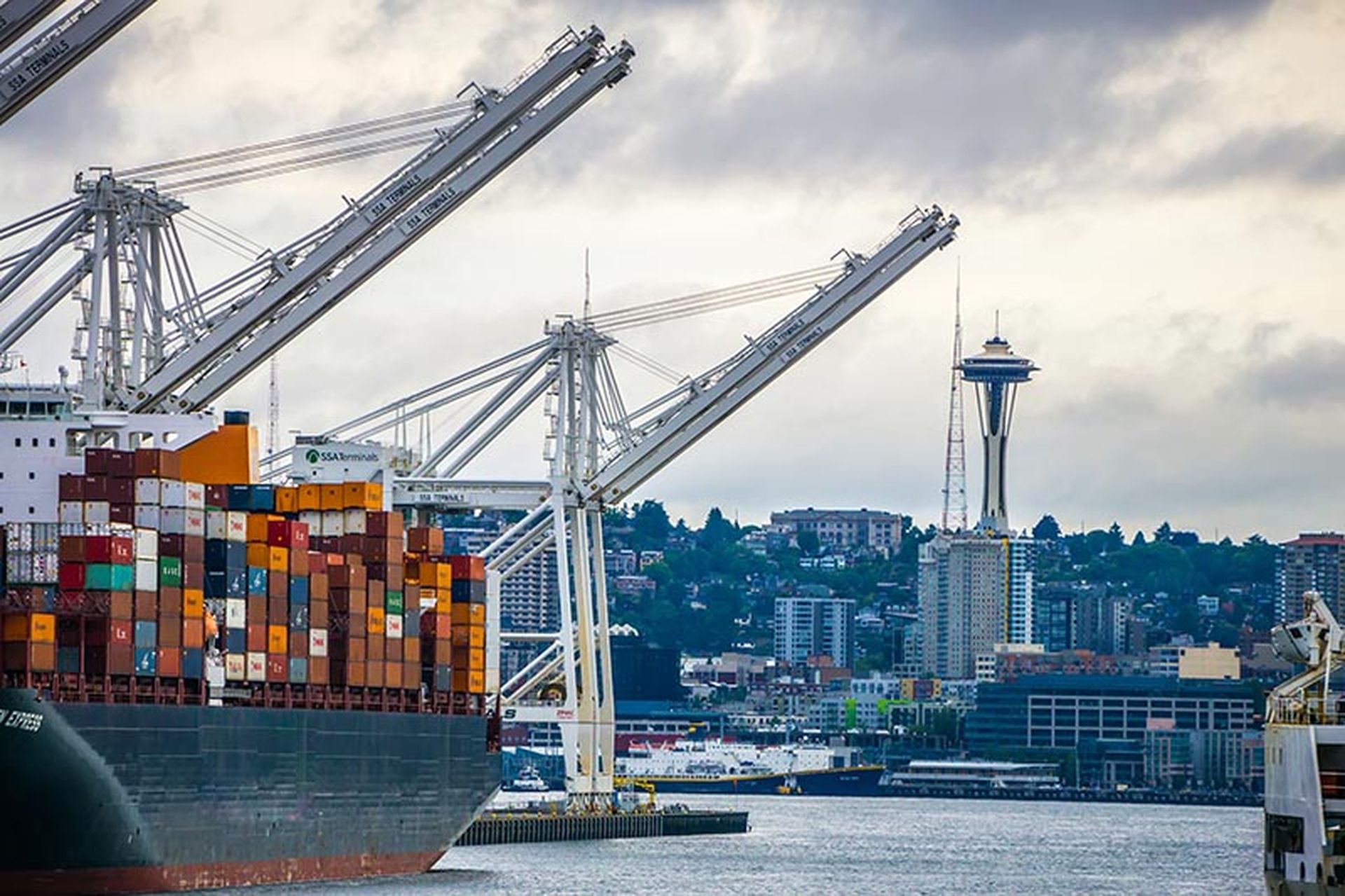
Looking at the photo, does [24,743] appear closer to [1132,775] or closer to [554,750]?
[554,750]

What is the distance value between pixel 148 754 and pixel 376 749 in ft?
29.0

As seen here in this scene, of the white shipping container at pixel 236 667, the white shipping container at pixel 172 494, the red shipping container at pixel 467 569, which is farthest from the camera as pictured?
the red shipping container at pixel 467 569

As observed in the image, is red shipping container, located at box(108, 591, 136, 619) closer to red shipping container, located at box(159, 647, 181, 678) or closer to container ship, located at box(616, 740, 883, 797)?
red shipping container, located at box(159, 647, 181, 678)

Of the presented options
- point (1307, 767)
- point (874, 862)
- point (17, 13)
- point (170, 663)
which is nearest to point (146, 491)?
point (170, 663)

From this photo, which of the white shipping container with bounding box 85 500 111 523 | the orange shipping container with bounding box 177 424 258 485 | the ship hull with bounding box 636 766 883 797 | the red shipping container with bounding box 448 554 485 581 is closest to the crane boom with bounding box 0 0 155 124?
the white shipping container with bounding box 85 500 111 523

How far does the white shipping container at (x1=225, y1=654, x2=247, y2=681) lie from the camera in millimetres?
60500

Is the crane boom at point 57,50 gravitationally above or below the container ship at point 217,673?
above

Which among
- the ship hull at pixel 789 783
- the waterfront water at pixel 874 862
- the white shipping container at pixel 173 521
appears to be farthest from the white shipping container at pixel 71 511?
the ship hull at pixel 789 783

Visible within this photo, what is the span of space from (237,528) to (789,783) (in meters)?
114

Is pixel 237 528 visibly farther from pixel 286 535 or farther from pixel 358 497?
pixel 358 497

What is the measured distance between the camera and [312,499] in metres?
67.6

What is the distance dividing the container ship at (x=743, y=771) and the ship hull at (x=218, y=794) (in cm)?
9193

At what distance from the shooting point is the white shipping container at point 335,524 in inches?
2648

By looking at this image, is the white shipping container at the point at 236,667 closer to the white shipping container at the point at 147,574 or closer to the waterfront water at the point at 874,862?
the white shipping container at the point at 147,574
